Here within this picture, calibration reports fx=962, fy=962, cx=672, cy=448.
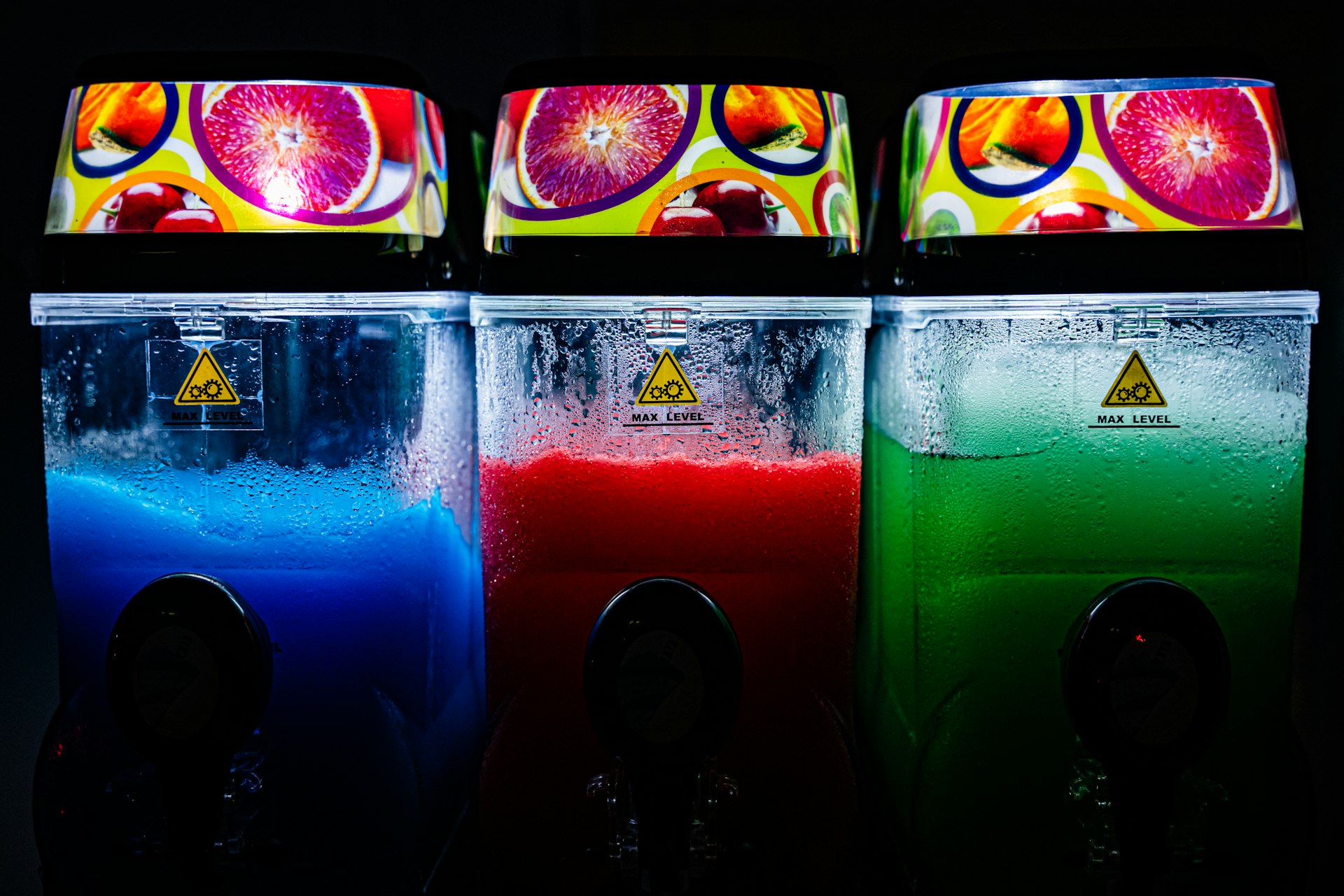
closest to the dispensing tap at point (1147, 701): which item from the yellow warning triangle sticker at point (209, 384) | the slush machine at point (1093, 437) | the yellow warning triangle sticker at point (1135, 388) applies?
the slush machine at point (1093, 437)

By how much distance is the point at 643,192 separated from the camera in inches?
34.2

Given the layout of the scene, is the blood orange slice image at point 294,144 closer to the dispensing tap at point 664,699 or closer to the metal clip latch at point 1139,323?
the dispensing tap at point 664,699

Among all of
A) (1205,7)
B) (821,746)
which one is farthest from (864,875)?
(1205,7)

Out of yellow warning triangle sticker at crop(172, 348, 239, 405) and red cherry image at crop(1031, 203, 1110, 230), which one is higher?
red cherry image at crop(1031, 203, 1110, 230)

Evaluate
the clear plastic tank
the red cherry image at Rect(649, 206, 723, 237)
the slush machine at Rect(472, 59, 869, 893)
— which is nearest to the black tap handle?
the slush machine at Rect(472, 59, 869, 893)

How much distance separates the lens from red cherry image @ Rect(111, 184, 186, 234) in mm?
853

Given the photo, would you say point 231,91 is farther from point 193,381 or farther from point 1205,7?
point 1205,7

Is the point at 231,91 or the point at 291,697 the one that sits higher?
the point at 231,91

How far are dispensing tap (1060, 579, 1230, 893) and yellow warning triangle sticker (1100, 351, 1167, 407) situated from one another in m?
0.16

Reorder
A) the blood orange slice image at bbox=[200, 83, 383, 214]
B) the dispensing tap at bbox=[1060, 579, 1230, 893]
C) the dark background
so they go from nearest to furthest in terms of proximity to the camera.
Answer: the dispensing tap at bbox=[1060, 579, 1230, 893], the blood orange slice image at bbox=[200, 83, 383, 214], the dark background

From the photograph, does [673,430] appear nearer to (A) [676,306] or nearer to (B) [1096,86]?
(A) [676,306]

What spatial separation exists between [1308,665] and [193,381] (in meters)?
1.18

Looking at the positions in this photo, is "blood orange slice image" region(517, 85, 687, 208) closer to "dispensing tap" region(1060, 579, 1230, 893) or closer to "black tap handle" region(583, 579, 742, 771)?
"black tap handle" region(583, 579, 742, 771)

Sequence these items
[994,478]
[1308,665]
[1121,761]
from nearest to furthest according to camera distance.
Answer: [1121,761] → [994,478] → [1308,665]
